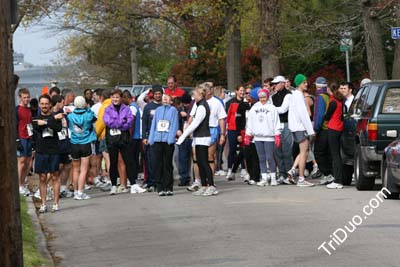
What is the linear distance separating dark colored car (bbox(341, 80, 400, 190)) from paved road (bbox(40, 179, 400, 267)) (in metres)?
0.38

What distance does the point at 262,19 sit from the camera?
102ft

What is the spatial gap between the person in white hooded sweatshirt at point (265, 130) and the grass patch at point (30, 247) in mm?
5111

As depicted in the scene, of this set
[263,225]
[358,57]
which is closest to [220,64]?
[358,57]

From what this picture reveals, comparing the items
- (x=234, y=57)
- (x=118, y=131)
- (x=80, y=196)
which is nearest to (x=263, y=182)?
(x=118, y=131)

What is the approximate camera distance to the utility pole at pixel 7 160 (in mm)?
8914

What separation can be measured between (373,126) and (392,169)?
4.64 ft

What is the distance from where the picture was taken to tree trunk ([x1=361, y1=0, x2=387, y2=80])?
27.4 metres

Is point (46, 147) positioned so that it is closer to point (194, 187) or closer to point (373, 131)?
point (194, 187)

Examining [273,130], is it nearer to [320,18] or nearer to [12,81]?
[12,81]

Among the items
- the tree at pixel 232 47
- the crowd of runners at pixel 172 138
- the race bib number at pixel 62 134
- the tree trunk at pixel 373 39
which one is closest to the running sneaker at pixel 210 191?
the crowd of runners at pixel 172 138

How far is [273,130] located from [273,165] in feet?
2.09

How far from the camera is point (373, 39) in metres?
27.8

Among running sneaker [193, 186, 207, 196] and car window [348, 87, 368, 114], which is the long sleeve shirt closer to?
car window [348, 87, 368, 114]

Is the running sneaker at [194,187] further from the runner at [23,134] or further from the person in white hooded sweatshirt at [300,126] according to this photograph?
the runner at [23,134]
